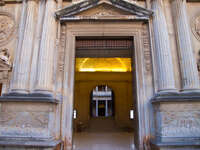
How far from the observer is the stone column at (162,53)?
511 cm

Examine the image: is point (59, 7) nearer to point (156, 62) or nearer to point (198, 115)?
point (156, 62)

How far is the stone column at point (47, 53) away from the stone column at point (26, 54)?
17.1 inches

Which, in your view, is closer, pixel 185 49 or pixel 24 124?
pixel 24 124

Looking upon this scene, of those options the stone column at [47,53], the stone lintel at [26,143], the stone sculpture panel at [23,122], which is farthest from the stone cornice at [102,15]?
the stone lintel at [26,143]

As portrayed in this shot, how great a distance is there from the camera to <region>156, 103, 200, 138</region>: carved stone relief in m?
4.50

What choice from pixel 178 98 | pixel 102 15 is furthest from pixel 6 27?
pixel 178 98

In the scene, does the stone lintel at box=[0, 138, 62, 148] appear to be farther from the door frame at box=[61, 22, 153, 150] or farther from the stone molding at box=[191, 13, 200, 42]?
the stone molding at box=[191, 13, 200, 42]

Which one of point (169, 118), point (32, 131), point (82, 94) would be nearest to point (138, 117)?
point (169, 118)

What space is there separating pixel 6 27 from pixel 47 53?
7.89ft

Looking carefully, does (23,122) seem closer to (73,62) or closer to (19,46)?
(73,62)

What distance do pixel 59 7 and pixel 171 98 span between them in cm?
535

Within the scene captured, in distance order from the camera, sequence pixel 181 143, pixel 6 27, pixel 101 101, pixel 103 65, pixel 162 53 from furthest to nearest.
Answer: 1. pixel 101 101
2. pixel 103 65
3. pixel 6 27
4. pixel 162 53
5. pixel 181 143

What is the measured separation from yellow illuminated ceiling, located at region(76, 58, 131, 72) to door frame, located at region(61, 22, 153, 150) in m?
5.23

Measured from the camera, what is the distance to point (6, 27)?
20.4ft
